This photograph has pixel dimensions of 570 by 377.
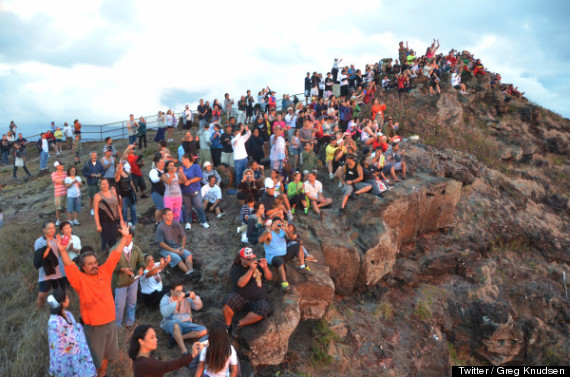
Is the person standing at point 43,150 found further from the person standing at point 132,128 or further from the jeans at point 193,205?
the jeans at point 193,205

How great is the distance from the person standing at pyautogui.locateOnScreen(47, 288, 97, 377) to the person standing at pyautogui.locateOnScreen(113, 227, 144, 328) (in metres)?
1.33

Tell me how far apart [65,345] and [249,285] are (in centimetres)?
296

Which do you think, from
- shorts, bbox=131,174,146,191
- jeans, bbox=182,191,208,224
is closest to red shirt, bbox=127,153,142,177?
shorts, bbox=131,174,146,191

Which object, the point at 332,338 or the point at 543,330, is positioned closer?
the point at 332,338

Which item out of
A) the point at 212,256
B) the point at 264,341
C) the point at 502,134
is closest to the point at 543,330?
the point at 264,341

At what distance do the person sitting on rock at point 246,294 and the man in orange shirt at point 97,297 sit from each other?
2.10 m

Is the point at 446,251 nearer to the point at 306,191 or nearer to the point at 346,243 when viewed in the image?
the point at 346,243

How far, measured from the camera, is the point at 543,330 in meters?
10.6

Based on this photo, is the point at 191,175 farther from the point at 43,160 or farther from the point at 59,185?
the point at 43,160

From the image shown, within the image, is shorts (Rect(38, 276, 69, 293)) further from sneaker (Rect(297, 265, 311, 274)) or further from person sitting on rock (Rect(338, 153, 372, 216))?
person sitting on rock (Rect(338, 153, 372, 216))

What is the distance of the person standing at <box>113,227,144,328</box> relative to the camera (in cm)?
641

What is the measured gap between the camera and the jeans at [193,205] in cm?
984

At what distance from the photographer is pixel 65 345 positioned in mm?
5004

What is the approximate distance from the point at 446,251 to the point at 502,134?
1099cm
